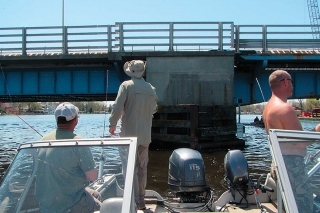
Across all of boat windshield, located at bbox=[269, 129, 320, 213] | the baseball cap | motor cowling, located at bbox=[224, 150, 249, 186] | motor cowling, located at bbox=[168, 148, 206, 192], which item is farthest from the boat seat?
motor cowling, located at bbox=[224, 150, 249, 186]

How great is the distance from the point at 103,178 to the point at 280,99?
2.05 metres

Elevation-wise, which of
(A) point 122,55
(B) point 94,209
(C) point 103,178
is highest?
(A) point 122,55

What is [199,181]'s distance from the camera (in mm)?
4789

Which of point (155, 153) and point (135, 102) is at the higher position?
point (135, 102)

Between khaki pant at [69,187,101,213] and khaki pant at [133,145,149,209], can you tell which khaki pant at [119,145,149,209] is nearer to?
khaki pant at [133,145,149,209]

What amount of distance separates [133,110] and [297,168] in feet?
7.53

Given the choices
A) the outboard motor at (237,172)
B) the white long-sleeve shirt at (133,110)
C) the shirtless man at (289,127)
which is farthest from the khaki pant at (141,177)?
the shirtless man at (289,127)

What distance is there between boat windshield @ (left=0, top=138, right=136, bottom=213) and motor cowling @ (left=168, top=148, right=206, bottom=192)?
1.97m

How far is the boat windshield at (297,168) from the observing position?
262 centimetres

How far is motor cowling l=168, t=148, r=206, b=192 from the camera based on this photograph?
4762 mm

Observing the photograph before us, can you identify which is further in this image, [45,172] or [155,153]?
[155,153]

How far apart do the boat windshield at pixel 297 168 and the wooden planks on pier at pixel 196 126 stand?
12.9 meters

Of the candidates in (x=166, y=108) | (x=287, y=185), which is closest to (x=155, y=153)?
(x=166, y=108)

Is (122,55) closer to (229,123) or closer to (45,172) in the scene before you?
(229,123)
